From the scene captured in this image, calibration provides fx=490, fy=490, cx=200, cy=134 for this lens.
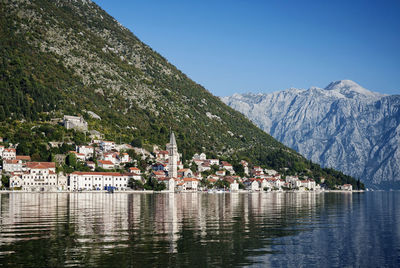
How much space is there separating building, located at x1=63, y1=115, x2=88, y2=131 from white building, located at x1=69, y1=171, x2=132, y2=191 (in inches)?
1132

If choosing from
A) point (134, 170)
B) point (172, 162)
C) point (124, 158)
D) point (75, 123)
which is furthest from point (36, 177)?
point (172, 162)

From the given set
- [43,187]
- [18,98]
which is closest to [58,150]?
[43,187]

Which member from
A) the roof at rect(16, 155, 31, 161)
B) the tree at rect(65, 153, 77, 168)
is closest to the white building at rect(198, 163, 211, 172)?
the tree at rect(65, 153, 77, 168)

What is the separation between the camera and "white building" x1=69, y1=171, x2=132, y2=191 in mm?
139625

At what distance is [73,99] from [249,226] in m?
157

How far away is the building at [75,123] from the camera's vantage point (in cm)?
16564

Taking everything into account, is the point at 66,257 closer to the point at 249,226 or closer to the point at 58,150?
the point at 249,226

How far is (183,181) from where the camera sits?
168 meters

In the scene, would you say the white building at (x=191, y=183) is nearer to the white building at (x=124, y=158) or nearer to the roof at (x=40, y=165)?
the white building at (x=124, y=158)

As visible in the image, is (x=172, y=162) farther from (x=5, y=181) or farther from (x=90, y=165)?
(x=5, y=181)

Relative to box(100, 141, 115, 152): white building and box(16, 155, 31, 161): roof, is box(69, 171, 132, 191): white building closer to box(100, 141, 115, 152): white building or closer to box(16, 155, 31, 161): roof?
box(16, 155, 31, 161): roof

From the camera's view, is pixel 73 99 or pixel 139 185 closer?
pixel 139 185

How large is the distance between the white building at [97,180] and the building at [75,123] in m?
28.8

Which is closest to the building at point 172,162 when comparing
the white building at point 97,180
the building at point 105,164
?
the white building at point 97,180
